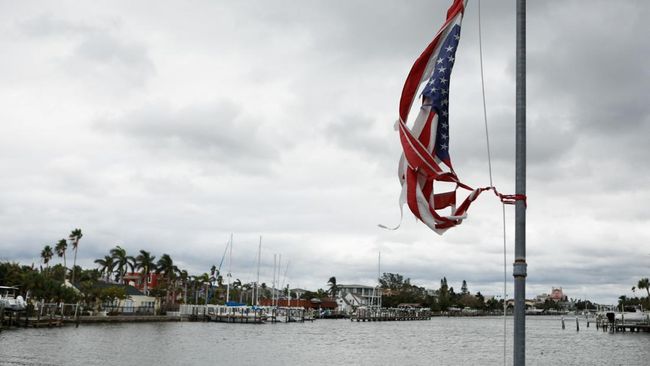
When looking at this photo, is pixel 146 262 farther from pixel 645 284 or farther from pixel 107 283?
pixel 645 284

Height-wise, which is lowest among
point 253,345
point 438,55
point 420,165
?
point 253,345

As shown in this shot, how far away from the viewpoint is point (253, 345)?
78688 mm

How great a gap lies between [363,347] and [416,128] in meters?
73.7

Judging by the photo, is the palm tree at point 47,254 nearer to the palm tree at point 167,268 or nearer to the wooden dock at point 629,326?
the palm tree at point 167,268

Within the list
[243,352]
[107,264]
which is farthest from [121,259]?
[243,352]

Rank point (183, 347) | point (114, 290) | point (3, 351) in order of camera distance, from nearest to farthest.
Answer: point (3, 351) < point (183, 347) < point (114, 290)

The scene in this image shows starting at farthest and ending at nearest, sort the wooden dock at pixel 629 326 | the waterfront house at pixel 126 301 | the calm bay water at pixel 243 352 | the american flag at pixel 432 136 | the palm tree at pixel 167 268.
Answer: the palm tree at pixel 167 268 → the wooden dock at pixel 629 326 → the waterfront house at pixel 126 301 → the calm bay water at pixel 243 352 → the american flag at pixel 432 136

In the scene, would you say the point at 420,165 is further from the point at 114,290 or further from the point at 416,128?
the point at 114,290

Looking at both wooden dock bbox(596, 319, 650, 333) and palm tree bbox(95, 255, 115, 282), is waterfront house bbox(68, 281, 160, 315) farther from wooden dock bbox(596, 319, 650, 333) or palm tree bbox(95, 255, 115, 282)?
wooden dock bbox(596, 319, 650, 333)

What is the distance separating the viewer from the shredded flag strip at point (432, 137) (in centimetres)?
1029

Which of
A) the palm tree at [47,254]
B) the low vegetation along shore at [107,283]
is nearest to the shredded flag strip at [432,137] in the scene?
the low vegetation along shore at [107,283]

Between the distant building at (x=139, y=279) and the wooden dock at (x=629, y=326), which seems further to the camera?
the distant building at (x=139, y=279)

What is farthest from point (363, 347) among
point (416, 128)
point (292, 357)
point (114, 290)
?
point (416, 128)

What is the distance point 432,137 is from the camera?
10.5m
